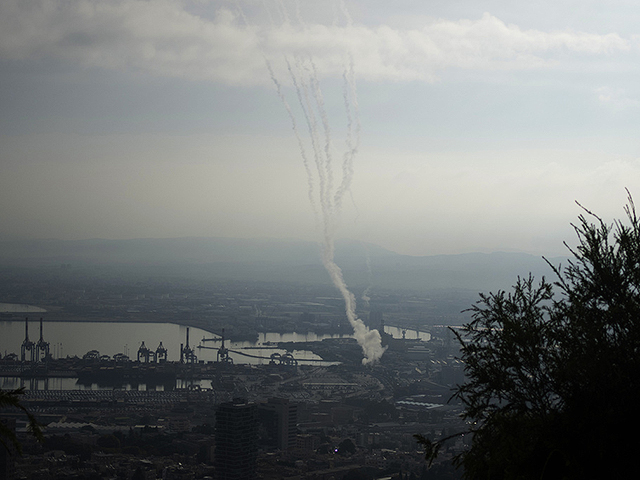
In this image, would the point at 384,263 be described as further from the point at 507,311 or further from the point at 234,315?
the point at 507,311

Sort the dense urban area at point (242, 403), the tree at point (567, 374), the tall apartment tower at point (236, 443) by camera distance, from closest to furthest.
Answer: the tree at point (567, 374) → the tall apartment tower at point (236, 443) → the dense urban area at point (242, 403)

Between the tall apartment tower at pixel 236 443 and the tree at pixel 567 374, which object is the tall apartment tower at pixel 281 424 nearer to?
the tall apartment tower at pixel 236 443

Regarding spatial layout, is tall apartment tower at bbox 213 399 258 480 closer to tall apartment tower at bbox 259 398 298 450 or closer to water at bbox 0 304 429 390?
tall apartment tower at bbox 259 398 298 450

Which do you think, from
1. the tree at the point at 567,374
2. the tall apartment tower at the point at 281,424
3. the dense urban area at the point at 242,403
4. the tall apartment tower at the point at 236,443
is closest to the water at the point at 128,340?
the dense urban area at the point at 242,403

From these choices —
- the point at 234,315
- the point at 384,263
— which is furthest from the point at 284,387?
the point at 384,263

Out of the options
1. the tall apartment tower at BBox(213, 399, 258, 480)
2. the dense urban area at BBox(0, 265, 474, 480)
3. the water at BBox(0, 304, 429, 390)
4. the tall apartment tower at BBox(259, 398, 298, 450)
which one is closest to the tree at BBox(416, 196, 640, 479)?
the dense urban area at BBox(0, 265, 474, 480)

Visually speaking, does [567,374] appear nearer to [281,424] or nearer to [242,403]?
[242,403]

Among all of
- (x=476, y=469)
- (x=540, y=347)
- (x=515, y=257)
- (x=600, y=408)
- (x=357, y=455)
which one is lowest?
(x=357, y=455)
